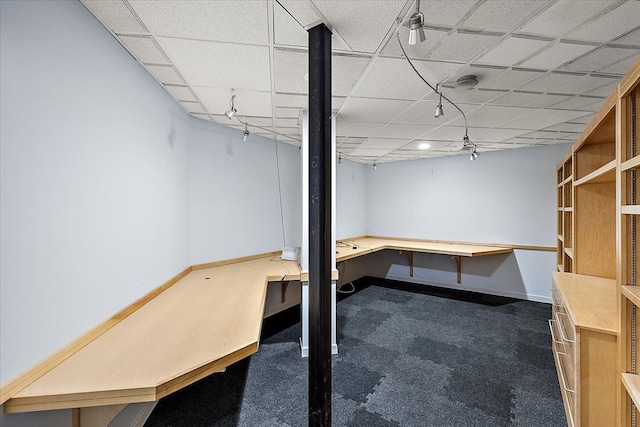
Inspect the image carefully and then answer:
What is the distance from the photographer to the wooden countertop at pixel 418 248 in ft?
13.2

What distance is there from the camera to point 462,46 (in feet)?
5.13

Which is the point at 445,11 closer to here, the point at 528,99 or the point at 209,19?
the point at 209,19

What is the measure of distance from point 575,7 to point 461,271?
4.40 metres

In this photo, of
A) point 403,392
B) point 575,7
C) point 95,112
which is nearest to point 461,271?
point 403,392

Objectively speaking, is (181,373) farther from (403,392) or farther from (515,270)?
(515,270)

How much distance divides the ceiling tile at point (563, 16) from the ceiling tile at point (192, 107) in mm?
2466

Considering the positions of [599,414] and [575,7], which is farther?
[599,414]

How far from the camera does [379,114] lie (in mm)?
2693

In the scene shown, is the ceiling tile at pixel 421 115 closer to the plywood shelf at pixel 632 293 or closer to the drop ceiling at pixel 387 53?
the drop ceiling at pixel 387 53

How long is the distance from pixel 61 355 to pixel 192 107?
2.15m

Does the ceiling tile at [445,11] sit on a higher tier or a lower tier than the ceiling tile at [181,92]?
lower

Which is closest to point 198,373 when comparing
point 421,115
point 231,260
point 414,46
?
point 414,46

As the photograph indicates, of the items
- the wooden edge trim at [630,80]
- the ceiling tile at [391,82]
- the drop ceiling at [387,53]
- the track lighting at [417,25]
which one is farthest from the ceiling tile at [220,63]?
the wooden edge trim at [630,80]

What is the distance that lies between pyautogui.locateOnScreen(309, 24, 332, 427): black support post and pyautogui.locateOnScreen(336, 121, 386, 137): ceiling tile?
1626mm
